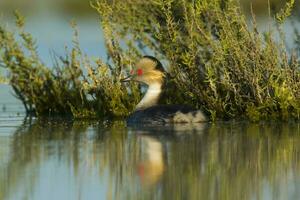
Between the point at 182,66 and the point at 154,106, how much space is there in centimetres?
72

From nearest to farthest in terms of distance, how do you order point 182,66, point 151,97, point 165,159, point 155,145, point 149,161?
point 149,161 < point 165,159 < point 155,145 < point 182,66 < point 151,97

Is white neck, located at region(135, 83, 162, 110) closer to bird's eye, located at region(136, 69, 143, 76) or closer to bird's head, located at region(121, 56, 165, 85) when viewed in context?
bird's head, located at region(121, 56, 165, 85)

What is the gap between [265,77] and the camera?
41.8 feet

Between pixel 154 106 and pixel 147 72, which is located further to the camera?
pixel 147 72

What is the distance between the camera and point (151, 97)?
1352 centimetres

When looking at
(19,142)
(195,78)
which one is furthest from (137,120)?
(19,142)

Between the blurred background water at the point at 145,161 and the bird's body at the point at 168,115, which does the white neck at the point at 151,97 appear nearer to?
the bird's body at the point at 168,115

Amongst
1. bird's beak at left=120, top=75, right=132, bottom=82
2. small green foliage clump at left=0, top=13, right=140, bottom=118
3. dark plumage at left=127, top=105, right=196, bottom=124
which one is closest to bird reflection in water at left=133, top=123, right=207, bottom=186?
dark plumage at left=127, top=105, right=196, bottom=124

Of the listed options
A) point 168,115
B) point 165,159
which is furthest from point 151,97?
point 165,159

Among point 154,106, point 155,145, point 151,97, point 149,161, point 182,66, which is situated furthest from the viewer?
point 151,97

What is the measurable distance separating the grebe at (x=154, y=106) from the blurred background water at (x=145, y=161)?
28 cm

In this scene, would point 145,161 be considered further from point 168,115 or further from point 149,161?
point 168,115

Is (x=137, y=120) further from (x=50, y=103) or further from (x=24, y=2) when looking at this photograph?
(x=24, y=2)

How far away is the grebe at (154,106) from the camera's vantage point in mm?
12430
